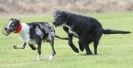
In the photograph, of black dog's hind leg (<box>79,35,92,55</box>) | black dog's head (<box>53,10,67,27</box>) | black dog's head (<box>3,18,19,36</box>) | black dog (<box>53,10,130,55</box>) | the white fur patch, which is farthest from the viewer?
black dog's hind leg (<box>79,35,92,55</box>)

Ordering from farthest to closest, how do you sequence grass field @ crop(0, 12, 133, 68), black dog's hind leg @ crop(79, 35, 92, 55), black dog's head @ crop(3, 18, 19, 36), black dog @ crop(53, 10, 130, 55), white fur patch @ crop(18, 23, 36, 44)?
black dog's hind leg @ crop(79, 35, 92, 55) < black dog @ crop(53, 10, 130, 55) < white fur patch @ crop(18, 23, 36, 44) < black dog's head @ crop(3, 18, 19, 36) < grass field @ crop(0, 12, 133, 68)

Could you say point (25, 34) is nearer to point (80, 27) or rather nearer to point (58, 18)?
point (58, 18)

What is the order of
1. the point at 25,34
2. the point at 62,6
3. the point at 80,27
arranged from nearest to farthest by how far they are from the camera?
the point at 25,34, the point at 80,27, the point at 62,6

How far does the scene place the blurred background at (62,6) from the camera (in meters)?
55.0

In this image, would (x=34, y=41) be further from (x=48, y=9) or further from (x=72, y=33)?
(x=48, y=9)

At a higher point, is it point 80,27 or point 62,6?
point 80,27

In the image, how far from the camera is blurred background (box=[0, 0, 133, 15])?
55000 millimetres

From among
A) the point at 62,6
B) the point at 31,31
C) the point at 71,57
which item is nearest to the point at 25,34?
the point at 31,31

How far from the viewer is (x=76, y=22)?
68.7 ft

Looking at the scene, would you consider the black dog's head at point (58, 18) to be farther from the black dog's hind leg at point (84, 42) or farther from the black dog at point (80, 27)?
the black dog's hind leg at point (84, 42)

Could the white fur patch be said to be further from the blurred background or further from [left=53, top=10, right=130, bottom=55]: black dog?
the blurred background

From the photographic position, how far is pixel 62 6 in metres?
56.9

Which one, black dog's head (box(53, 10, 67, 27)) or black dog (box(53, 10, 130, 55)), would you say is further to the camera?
black dog (box(53, 10, 130, 55))

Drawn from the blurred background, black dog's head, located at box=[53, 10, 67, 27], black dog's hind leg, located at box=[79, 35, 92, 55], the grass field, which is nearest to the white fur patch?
the grass field
